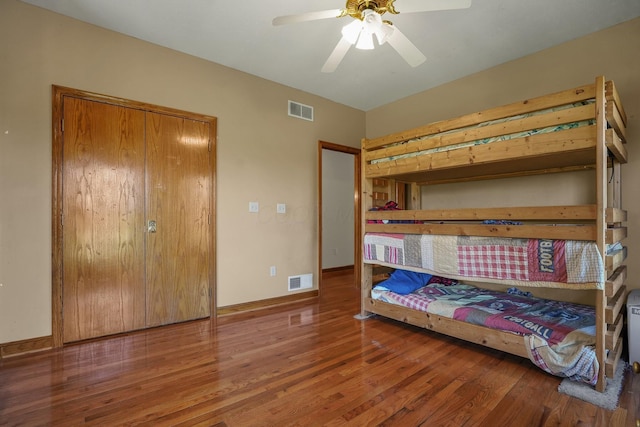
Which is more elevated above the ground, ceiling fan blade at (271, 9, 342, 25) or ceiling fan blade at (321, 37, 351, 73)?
ceiling fan blade at (271, 9, 342, 25)

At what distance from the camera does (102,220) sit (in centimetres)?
268

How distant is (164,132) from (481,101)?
11.2 ft

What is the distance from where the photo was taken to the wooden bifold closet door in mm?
2570

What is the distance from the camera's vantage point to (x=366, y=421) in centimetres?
157

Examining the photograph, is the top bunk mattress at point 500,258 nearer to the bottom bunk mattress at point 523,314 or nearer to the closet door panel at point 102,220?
the bottom bunk mattress at point 523,314

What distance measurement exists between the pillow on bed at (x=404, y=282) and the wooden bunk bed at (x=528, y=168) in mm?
198

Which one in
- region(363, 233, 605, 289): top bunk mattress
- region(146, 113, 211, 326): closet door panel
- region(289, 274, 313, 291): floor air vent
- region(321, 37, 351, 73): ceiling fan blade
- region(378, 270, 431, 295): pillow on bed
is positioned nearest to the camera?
region(363, 233, 605, 289): top bunk mattress

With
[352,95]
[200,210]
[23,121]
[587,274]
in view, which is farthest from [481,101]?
[23,121]

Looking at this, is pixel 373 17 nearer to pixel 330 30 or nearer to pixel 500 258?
pixel 330 30

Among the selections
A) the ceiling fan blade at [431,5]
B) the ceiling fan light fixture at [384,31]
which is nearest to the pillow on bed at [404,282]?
the ceiling fan light fixture at [384,31]

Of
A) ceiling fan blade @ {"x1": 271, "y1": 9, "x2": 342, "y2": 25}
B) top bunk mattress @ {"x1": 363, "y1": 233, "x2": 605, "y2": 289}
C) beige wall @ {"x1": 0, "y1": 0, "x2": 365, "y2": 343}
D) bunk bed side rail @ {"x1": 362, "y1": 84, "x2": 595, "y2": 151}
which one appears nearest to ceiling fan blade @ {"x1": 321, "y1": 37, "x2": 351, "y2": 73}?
ceiling fan blade @ {"x1": 271, "y1": 9, "x2": 342, "y2": 25}

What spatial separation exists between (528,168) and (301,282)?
110 inches

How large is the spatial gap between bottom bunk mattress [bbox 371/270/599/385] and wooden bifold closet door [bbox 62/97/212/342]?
6.71 ft

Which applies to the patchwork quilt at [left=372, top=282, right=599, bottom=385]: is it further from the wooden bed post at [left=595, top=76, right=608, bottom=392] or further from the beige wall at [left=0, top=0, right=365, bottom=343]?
the beige wall at [left=0, top=0, right=365, bottom=343]
